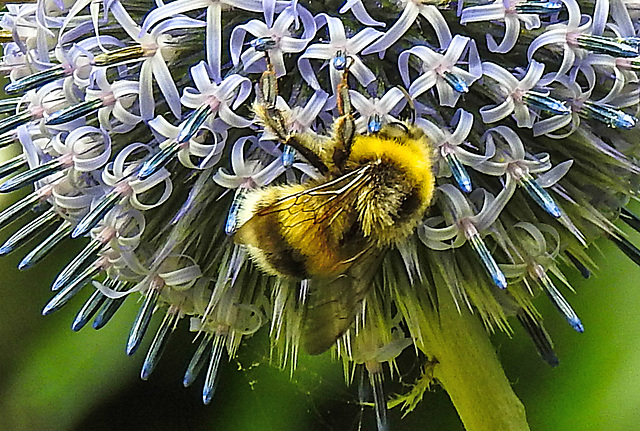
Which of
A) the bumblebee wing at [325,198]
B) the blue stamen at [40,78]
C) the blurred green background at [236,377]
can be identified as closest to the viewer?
the bumblebee wing at [325,198]

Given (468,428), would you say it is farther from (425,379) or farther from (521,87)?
(521,87)

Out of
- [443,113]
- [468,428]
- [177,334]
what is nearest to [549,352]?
[468,428]

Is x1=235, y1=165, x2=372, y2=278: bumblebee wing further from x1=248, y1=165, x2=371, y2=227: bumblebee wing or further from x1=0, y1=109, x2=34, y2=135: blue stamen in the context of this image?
x1=0, y1=109, x2=34, y2=135: blue stamen

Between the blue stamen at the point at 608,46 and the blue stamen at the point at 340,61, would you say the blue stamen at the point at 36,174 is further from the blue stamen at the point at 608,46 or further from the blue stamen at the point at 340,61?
the blue stamen at the point at 608,46

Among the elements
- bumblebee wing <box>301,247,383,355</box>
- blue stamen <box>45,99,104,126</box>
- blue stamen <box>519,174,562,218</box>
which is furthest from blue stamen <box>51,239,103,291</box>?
blue stamen <box>519,174,562,218</box>

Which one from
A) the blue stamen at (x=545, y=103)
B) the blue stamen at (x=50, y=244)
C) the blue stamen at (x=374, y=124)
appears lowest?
the blue stamen at (x=50, y=244)

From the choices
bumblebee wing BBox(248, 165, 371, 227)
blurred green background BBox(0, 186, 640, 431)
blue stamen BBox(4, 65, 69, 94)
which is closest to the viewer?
bumblebee wing BBox(248, 165, 371, 227)

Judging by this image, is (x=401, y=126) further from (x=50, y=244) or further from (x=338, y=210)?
(x=50, y=244)

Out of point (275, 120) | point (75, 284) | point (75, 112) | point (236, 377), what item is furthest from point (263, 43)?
point (236, 377)

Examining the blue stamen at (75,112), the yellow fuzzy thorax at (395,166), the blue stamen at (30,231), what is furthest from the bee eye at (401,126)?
the blue stamen at (30,231)
